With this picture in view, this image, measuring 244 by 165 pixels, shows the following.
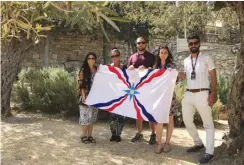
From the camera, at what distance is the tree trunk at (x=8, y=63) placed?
714 cm

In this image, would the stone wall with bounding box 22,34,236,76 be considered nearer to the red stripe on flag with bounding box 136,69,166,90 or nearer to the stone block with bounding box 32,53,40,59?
the stone block with bounding box 32,53,40,59

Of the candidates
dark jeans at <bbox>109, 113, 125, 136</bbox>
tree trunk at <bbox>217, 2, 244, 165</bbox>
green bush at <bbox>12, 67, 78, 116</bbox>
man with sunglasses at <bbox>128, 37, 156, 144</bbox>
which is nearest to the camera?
tree trunk at <bbox>217, 2, 244, 165</bbox>

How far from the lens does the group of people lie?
13.8 feet

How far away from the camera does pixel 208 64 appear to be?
420cm

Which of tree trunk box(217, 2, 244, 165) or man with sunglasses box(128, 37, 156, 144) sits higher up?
man with sunglasses box(128, 37, 156, 144)

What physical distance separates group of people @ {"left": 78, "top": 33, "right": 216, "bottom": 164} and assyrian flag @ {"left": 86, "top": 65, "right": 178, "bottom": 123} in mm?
95

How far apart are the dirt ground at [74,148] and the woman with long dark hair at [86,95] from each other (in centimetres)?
18

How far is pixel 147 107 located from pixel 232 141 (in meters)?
1.25

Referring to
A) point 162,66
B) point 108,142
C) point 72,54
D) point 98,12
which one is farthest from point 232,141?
point 72,54

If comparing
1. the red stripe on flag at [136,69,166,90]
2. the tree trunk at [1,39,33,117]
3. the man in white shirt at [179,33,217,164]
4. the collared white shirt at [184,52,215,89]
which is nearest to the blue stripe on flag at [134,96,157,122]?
the red stripe on flag at [136,69,166,90]

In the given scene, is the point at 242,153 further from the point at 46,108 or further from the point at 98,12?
the point at 46,108

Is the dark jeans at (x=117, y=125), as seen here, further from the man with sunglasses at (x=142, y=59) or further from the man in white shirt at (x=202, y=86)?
the man in white shirt at (x=202, y=86)

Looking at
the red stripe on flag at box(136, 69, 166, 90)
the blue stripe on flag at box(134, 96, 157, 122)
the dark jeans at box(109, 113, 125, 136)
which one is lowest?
the dark jeans at box(109, 113, 125, 136)

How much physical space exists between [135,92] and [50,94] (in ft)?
10.00
